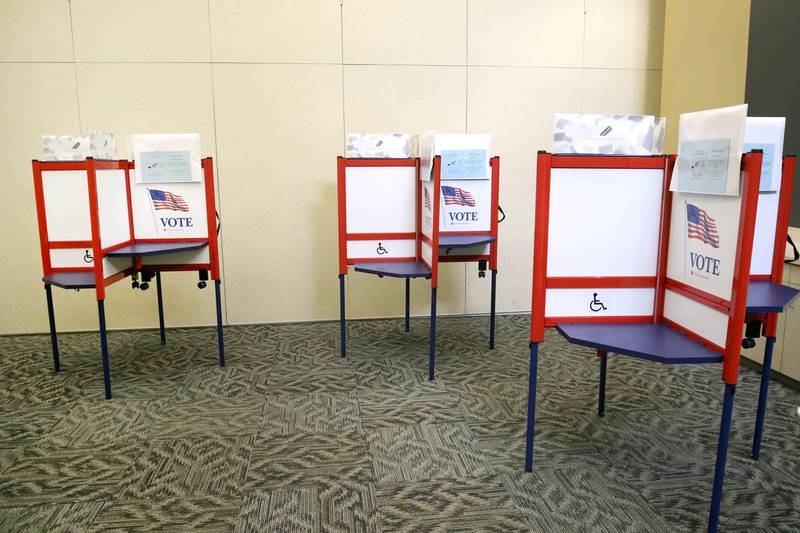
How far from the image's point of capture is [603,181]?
222cm

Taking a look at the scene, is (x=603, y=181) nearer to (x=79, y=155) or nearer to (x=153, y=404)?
(x=153, y=404)

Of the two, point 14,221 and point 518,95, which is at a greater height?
point 518,95

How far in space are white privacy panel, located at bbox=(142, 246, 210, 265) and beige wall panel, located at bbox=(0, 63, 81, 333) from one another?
137cm

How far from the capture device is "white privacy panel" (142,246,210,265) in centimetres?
361

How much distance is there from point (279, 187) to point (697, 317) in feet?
10.6

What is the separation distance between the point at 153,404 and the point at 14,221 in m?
2.20

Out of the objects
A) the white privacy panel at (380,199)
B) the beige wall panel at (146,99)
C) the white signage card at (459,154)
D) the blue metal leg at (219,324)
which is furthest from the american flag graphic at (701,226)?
the beige wall panel at (146,99)

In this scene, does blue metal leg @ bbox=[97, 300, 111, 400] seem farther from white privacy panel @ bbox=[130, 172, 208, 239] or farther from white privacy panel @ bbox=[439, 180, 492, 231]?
white privacy panel @ bbox=[439, 180, 492, 231]

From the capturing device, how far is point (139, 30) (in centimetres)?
421

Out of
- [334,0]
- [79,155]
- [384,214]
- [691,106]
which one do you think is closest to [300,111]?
[334,0]

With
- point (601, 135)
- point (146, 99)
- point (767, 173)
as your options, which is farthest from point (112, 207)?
point (767, 173)

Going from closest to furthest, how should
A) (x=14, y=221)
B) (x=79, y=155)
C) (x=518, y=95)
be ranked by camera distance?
1. (x=79, y=155)
2. (x=14, y=221)
3. (x=518, y=95)

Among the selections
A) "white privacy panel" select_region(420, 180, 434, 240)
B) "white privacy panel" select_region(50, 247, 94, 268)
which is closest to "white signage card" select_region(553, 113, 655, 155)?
"white privacy panel" select_region(420, 180, 434, 240)

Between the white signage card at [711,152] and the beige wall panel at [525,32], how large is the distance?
273cm
